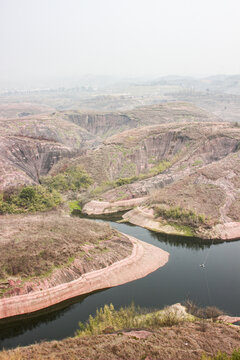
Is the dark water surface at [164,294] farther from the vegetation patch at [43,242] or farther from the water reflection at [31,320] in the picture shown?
the vegetation patch at [43,242]

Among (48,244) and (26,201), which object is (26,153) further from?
(48,244)

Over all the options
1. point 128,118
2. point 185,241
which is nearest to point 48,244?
point 185,241

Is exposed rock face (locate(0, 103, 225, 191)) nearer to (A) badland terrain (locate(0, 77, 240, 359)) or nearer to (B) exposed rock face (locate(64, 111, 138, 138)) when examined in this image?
(A) badland terrain (locate(0, 77, 240, 359))

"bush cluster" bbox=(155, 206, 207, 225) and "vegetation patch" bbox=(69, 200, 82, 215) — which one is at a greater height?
"bush cluster" bbox=(155, 206, 207, 225)

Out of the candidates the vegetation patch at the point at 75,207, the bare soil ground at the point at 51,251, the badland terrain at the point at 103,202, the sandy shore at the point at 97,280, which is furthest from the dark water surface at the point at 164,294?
the vegetation patch at the point at 75,207

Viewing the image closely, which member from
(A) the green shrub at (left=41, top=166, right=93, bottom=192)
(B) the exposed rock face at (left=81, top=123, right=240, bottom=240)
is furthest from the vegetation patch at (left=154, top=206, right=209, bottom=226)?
(A) the green shrub at (left=41, top=166, right=93, bottom=192)

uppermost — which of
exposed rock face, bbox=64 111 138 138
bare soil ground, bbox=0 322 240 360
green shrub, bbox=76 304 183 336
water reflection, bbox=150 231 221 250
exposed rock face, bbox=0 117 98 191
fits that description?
exposed rock face, bbox=64 111 138 138
